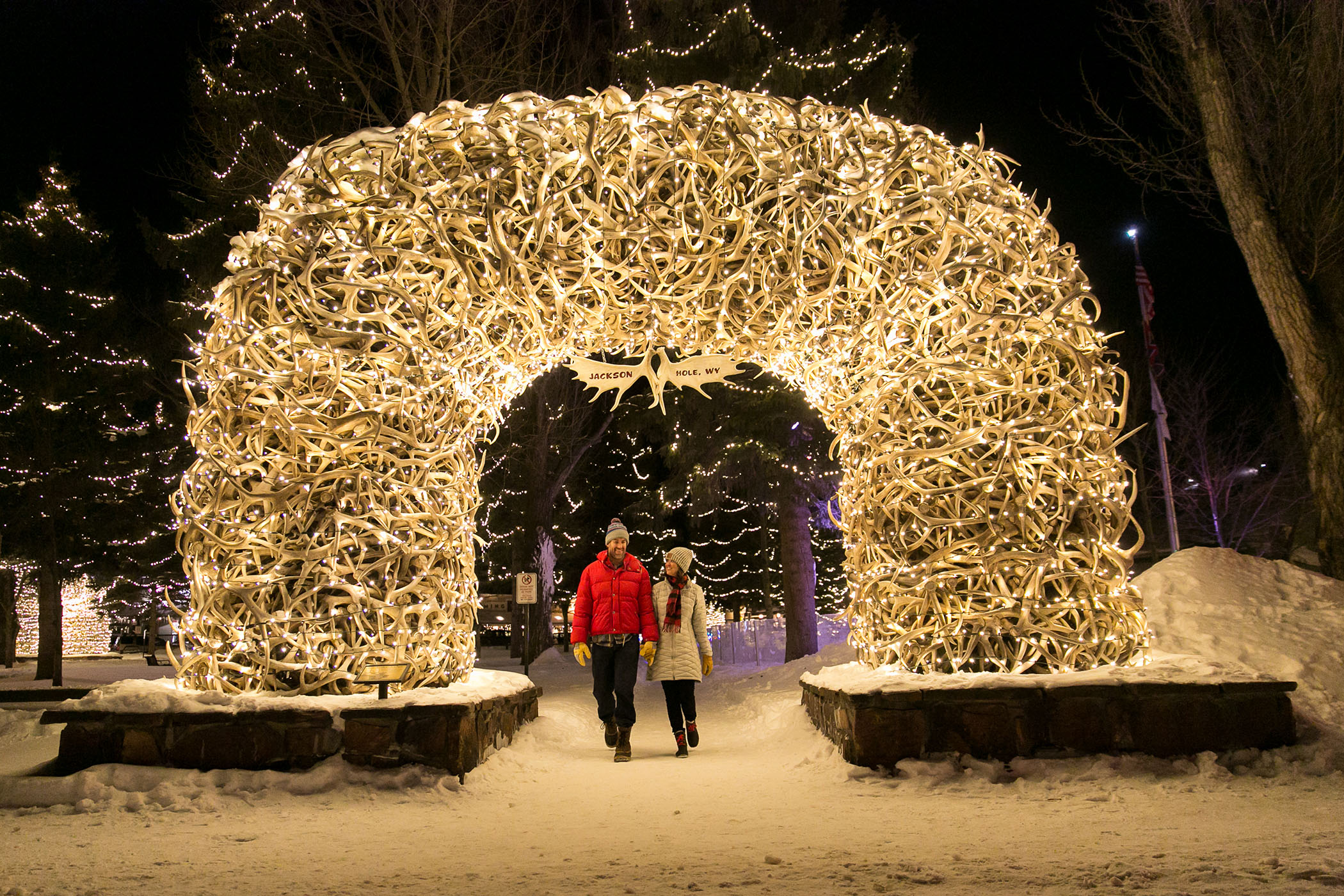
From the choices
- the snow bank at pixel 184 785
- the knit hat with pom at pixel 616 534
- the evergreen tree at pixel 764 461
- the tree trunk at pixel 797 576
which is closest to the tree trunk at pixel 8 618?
the evergreen tree at pixel 764 461

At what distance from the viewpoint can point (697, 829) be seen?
14.1 ft

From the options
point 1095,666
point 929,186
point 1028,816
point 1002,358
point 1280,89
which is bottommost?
point 1028,816

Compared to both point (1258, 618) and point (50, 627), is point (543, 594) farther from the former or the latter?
point (1258, 618)

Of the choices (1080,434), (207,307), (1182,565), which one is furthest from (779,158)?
(1182,565)

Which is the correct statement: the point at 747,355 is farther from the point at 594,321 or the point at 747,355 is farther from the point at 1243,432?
the point at 1243,432

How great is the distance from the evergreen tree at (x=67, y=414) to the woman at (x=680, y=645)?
13176 millimetres

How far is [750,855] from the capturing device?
12.4 feet

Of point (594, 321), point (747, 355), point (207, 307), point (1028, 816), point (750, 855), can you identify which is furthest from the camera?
point (747, 355)

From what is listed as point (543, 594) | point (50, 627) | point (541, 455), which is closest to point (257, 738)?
point (50, 627)

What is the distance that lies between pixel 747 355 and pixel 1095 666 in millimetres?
3240

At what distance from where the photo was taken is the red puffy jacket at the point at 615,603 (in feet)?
22.4

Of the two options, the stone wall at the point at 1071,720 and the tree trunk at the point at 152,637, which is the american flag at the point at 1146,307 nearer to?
the stone wall at the point at 1071,720

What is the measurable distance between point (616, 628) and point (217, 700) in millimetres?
2778

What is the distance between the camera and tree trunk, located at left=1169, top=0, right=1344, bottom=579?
7820 mm
